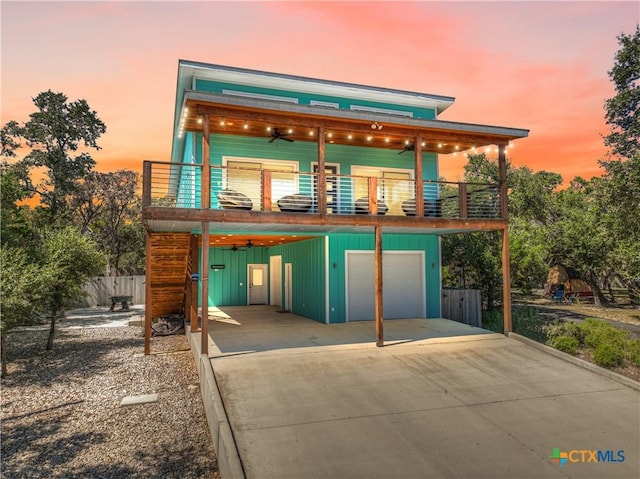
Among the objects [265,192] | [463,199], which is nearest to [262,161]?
[265,192]

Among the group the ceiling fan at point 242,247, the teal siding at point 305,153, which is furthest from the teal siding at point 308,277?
the teal siding at point 305,153

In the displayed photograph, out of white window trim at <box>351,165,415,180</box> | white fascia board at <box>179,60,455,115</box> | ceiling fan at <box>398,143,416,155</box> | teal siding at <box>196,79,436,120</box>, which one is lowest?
white window trim at <box>351,165,415,180</box>

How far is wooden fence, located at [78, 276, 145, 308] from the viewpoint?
24500mm

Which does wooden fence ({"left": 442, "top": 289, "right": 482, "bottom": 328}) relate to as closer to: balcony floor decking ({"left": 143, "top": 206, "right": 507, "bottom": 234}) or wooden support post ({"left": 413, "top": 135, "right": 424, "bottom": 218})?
balcony floor decking ({"left": 143, "top": 206, "right": 507, "bottom": 234})

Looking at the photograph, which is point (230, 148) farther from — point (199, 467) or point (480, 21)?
point (199, 467)

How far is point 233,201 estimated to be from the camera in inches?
399

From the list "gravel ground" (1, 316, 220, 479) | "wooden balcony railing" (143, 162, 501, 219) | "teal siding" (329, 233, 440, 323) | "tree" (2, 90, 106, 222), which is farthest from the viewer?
"tree" (2, 90, 106, 222)

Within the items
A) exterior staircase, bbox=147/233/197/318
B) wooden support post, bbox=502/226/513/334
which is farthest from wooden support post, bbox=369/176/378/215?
exterior staircase, bbox=147/233/197/318

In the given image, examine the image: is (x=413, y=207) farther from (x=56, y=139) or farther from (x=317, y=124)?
(x=56, y=139)

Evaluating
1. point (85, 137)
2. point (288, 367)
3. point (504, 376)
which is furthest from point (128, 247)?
point (504, 376)

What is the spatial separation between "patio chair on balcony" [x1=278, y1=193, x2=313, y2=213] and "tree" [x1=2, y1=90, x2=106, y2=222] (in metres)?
20.1

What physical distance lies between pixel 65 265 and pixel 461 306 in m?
14.9

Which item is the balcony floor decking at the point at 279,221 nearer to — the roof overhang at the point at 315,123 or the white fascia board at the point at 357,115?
the roof overhang at the point at 315,123

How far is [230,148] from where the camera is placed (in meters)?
13.4
